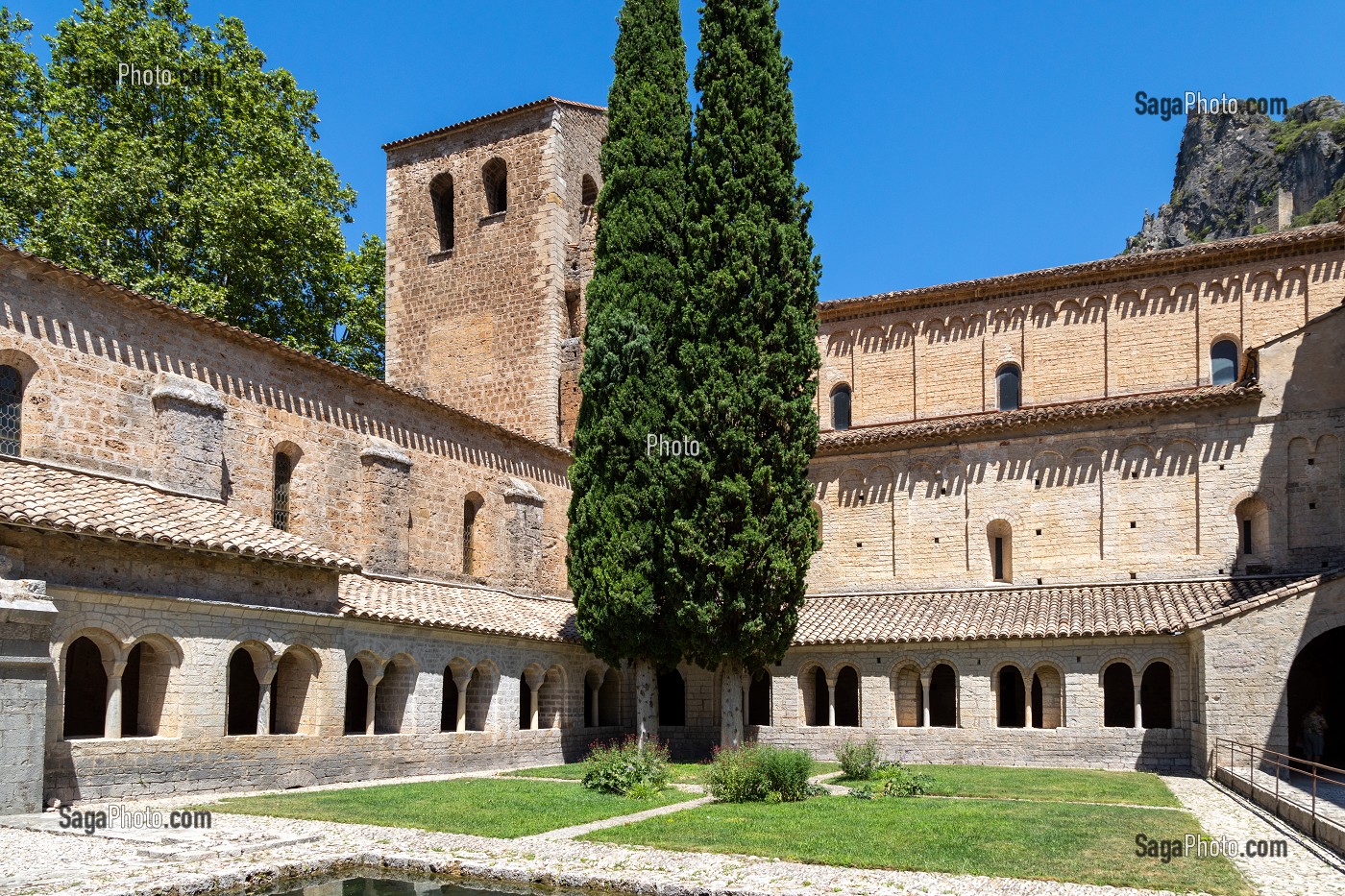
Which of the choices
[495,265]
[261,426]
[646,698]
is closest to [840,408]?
[495,265]

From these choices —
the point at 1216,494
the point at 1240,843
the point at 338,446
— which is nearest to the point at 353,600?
the point at 338,446

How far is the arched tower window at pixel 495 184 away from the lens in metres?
33.3

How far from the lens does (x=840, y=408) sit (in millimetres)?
31281

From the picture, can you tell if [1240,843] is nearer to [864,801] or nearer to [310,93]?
[864,801]

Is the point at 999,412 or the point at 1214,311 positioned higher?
the point at 1214,311

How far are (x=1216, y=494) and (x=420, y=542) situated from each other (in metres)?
17.4

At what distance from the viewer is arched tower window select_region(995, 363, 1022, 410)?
96.1 ft

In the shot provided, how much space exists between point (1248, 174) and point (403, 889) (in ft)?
247

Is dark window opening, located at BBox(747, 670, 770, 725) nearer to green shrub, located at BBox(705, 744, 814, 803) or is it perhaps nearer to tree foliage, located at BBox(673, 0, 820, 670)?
tree foliage, located at BBox(673, 0, 820, 670)

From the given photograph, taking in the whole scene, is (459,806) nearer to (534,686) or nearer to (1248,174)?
(534,686)

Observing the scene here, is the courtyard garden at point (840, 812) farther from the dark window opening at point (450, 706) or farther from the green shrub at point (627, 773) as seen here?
the dark window opening at point (450, 706)

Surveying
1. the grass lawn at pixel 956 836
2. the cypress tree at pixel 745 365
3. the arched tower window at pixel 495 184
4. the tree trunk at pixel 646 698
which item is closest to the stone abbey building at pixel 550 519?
the arched tower window at pixel 495 184

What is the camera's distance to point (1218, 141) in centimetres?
7712

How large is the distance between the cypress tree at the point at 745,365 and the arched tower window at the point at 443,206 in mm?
12513
